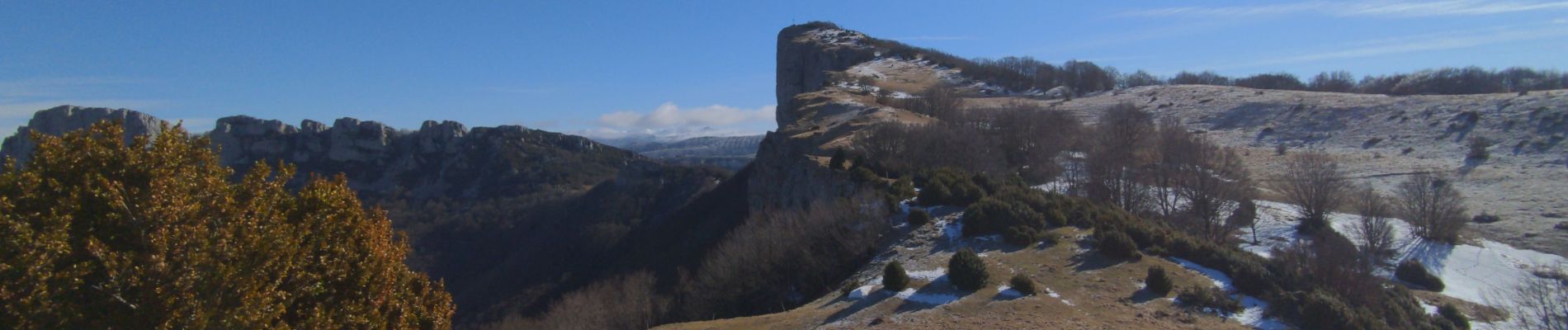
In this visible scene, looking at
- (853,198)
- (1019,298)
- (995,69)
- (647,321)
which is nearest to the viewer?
(1019,298)

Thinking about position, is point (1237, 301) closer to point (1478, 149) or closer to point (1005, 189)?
point (1005, 189)

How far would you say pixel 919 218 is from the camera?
24.2 m

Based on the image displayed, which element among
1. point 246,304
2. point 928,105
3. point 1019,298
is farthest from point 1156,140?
point 246,304

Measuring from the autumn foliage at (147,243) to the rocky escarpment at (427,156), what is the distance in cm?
8358

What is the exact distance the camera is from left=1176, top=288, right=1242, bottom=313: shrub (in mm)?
16625

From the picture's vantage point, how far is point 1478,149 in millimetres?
49969

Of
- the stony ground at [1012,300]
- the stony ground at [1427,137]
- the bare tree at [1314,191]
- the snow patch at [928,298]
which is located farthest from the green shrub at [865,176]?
the stony ground at [1427,137]

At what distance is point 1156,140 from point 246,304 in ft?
138

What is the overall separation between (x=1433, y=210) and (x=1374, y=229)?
13.9ft

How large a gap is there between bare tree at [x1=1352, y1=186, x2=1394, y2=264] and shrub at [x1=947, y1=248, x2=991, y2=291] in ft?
73.6

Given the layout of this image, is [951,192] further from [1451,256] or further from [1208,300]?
[1451,256]

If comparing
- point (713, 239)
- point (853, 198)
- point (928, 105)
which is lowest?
point (713, 239)

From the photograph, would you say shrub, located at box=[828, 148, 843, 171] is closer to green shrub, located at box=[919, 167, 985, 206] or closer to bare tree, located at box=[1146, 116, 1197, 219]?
green shrub, located at box=[919, 167, 985, 206]

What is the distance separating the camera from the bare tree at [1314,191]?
36875mm
